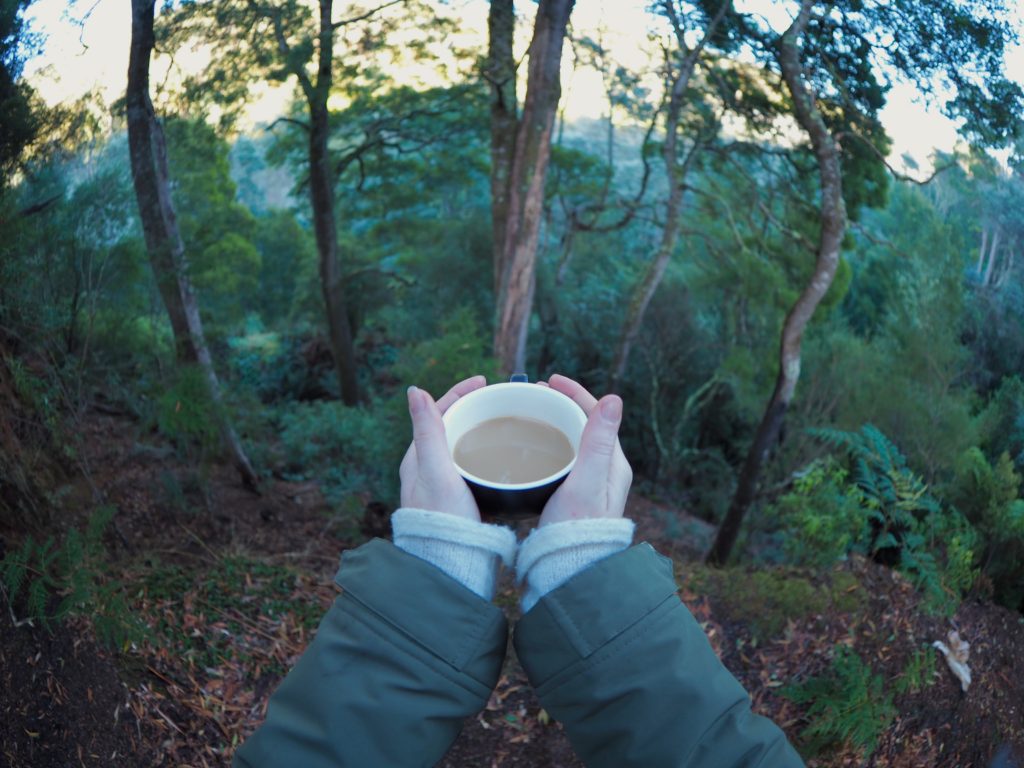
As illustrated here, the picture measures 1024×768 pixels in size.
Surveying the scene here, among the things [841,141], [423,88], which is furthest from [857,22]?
[423,88]

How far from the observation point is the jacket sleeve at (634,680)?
1196mm

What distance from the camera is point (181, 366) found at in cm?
408

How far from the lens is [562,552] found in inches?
52.0

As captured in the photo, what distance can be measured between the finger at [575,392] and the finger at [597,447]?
31cm

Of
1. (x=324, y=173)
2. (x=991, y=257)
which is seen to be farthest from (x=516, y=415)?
(x=324, y=173)

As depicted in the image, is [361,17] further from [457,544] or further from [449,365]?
[457,544]

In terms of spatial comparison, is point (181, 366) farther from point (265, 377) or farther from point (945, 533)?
point (945, 533)

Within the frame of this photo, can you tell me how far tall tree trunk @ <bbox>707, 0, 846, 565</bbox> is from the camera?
489 centimetres

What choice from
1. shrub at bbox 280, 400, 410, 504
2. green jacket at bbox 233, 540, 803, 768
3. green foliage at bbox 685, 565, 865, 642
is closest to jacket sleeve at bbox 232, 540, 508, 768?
green jacket at bbox 233, 540, 803, 768

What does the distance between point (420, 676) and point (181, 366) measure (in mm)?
3296

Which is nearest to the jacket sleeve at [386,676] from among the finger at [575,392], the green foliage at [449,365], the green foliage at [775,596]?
the finger at [575,392]

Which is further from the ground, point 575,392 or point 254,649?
point 575,392

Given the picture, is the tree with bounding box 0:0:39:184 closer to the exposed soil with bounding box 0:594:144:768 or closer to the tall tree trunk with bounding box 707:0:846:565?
the exposed soil with bounding box 0:594:144:768

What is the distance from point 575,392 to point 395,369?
475 centimetres
